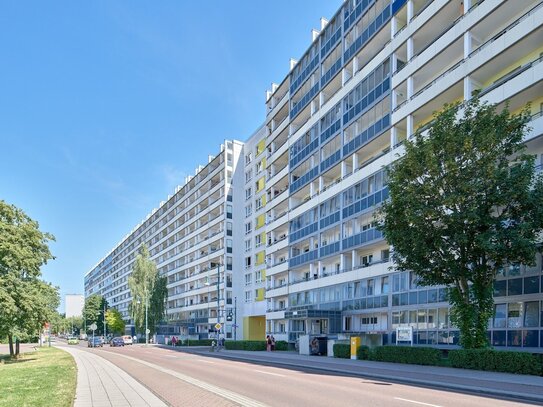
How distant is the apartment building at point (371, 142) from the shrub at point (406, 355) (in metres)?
3.63

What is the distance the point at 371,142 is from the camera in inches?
1471

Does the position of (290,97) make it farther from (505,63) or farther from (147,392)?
(147,392)

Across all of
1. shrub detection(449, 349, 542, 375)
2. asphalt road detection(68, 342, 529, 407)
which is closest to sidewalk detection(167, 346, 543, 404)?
shrub detection(449, 349, 542, 375)

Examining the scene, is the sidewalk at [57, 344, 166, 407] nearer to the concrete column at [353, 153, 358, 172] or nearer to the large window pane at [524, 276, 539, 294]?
the large window pane at [524, 276, 539, 294]

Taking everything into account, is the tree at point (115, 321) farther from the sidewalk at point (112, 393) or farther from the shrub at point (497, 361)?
the shrub at point (497, 361)

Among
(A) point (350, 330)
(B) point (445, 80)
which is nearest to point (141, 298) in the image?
(A) point (350, 330)

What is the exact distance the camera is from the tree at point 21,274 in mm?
34469

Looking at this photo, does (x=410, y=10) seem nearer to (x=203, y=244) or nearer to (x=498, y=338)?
(x=498, y=338)

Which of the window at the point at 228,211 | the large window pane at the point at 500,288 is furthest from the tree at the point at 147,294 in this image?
the large window pane at the point at 500,288

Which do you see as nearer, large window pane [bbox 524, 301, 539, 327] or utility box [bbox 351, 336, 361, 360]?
large window pane [bbox 524, 301, 539, 327]

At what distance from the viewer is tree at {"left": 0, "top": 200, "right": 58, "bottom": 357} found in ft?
113

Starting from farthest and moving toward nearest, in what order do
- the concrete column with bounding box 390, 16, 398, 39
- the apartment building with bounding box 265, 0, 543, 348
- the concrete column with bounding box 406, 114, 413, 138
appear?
1. the concrete column with bounding box 390, 16, 398, 39
2. the concrete column with bounding box 406, 114, 413, 138
3. the apartment building with bounding box 265, 0, 543, 348

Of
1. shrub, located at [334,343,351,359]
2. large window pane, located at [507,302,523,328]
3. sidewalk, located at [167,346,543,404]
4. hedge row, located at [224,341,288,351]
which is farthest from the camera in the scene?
hedge row, located at [224,341,288,351]

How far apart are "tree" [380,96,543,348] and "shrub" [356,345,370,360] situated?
8006 mm
